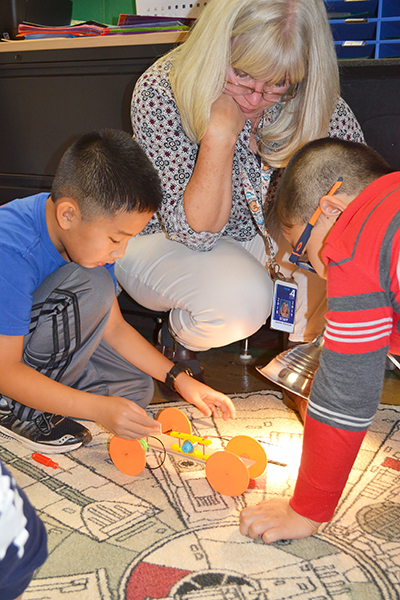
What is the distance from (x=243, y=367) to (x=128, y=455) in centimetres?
65

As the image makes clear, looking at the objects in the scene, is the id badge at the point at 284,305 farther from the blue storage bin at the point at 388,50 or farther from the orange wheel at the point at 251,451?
the blue storage bin at the point at 388,50

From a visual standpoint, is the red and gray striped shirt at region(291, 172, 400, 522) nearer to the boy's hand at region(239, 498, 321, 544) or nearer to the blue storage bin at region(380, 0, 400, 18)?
the boy's hand at region(239, 498, 321, 544)

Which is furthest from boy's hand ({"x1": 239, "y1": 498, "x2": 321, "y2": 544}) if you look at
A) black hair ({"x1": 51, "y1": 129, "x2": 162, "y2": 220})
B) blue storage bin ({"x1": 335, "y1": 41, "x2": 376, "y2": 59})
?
blue storage bin ({"x1": 335, "y1": 41, "x2": 376, "y2": 59})

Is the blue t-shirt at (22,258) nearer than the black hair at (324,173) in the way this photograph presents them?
No

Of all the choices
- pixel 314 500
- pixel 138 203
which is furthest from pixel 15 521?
pixel 138 203

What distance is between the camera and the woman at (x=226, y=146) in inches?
44.4

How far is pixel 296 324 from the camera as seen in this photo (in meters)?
1.47

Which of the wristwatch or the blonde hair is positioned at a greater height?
the blonde hair

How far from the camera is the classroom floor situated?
1489 mm

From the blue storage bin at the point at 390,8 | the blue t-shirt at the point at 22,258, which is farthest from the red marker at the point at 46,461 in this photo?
the blue storage bin at the point at 390,8

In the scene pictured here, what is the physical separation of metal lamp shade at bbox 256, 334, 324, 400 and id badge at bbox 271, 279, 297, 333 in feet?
0.32

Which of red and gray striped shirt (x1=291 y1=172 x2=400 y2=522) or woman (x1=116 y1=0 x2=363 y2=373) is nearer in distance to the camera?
red and gray striped shirt (x1=291 y1=172 x2=400 y2=522)

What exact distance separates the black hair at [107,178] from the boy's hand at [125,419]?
0.36 metres

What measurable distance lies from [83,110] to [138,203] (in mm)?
916
